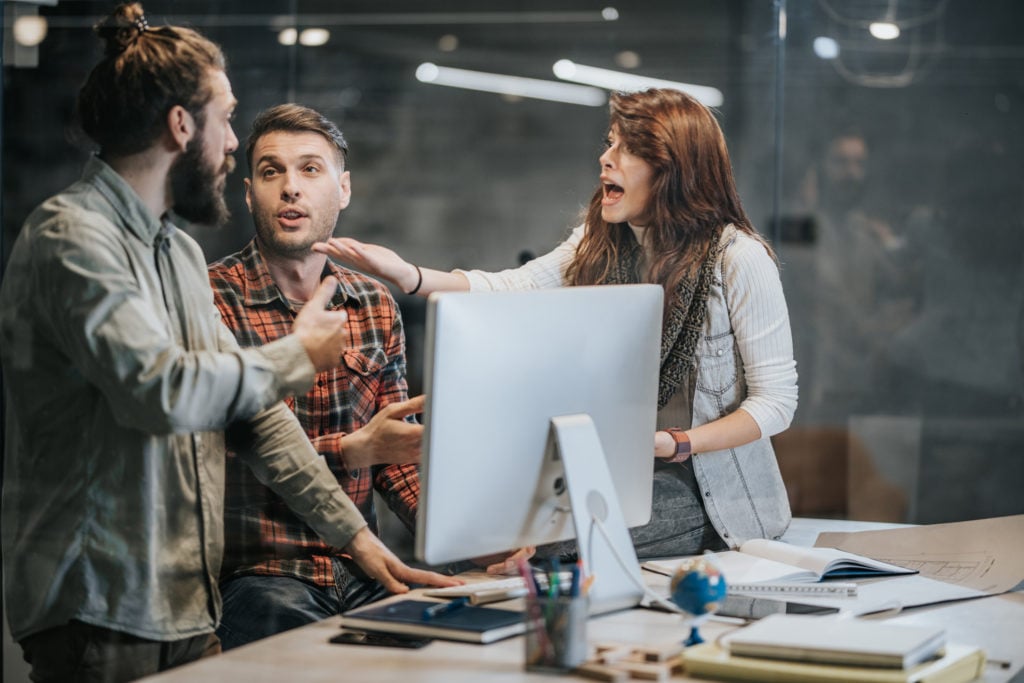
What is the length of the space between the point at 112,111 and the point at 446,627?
937 mm

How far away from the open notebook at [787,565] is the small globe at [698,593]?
1.07ft

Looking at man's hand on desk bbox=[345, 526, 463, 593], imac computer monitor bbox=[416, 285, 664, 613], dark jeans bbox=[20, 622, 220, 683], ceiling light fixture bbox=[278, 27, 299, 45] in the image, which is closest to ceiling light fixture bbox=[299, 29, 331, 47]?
ceiling light fixture bbox=[278, 27, 299, 45]

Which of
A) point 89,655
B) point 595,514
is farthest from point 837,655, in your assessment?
point 89,655

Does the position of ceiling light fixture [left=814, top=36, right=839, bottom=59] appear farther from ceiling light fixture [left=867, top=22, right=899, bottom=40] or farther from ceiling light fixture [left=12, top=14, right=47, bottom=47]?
ceiling light fixture [left=12, top=14, right=47, bottom=47]

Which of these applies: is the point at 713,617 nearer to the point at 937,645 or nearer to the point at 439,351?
the point at 937,645

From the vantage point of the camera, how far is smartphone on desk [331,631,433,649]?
5.82 ft

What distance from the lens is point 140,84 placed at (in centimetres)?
201

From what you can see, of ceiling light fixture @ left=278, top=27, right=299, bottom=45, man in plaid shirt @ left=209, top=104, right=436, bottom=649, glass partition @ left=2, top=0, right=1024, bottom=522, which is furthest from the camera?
glass partition @ left=2, top=0, right=1024, bottom=522

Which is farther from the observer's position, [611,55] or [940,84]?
[940,84]

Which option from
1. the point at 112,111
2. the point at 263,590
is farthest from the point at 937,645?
the point at 112,111

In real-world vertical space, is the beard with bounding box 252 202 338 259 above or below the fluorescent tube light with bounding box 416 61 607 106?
below

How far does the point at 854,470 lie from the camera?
4.74m

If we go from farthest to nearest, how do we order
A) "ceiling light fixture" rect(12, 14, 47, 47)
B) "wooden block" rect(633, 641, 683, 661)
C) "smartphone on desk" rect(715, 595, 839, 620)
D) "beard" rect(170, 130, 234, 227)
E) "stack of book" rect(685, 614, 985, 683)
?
"ceiling light fixture" rect(12, 14, 47, 47) → "beard" rect(170, 130, 234, 227) → "smartphone on desk" rect(715, 595, 839, 620) → "wooden block" rect(633, 641, 683, 661) → "stack of book" rect(685, 614, 985, 683)

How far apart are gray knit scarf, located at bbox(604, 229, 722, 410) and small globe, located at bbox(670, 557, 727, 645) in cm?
103
